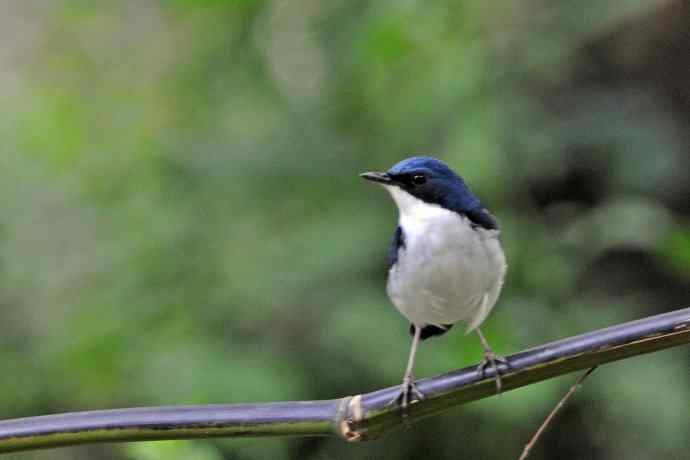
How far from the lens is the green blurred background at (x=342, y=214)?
475 centimetres

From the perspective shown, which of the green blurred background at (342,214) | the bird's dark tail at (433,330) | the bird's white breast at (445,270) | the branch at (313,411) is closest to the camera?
the branch at (313,411)

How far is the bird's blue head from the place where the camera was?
321 cm

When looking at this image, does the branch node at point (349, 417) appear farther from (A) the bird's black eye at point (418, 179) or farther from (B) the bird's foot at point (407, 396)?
(A) the bird's black eye at point (418, 179)

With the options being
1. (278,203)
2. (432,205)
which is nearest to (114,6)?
(278,203)

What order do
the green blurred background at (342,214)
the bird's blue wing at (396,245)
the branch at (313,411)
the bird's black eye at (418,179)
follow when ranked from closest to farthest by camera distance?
the branch at (313,411), the bird's blue wing at (396,245), the bird's black eye at (418,179), the green blurred background at (342,214)

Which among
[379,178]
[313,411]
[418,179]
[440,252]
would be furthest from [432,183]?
[313,411]

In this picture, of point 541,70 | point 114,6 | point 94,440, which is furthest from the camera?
point 114,6

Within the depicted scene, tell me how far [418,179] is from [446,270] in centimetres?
41

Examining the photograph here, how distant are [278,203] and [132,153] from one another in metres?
1.11

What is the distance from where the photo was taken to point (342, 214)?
495 cm

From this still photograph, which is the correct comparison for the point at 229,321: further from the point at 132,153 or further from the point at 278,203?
the point at 132,153

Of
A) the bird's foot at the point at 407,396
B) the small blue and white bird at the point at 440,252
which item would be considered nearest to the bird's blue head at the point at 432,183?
the small blue and white bird at the point at 440,252

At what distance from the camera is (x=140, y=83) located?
637cm

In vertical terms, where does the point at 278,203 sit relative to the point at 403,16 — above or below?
below
